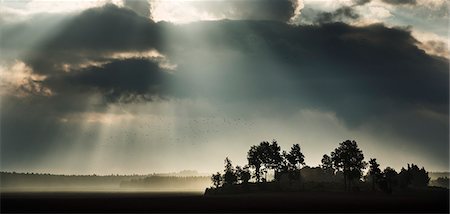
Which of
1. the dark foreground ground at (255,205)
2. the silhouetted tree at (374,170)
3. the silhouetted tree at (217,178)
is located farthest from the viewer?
the silhouetted tree at (217,178)

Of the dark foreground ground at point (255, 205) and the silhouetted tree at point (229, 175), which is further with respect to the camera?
the silhouetted tree at point (229, 175)

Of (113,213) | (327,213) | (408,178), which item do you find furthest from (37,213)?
(408,178)

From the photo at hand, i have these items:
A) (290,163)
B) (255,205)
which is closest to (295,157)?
(290,163)

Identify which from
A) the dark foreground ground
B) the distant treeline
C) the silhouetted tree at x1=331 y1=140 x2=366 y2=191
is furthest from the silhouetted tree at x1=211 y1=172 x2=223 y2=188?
the dark foreground ground

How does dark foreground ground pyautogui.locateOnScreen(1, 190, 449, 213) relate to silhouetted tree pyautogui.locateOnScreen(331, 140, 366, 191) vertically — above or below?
below

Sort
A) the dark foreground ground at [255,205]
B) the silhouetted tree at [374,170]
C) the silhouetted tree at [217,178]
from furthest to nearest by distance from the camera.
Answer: the silhouetted tree at [217,178]
the silhouetted tree at [374,170]
the dark foreground ground at [255,205]

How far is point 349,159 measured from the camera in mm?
148375

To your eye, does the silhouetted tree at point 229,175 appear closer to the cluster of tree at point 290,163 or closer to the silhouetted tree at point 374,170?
the cluster of tree at point 290,163

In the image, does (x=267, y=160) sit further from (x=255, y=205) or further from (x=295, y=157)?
(x=255, y=205)

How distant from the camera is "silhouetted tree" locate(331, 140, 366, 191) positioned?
481 ft

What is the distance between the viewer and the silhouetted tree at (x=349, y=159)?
147 meters

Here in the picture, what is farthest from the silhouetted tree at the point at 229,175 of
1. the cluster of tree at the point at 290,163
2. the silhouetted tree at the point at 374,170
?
the silhouetted tree at the point at 374,170

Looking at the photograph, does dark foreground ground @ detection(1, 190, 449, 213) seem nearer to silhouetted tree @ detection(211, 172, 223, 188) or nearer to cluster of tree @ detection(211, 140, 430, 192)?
cluster of tree @ detection(211, 140, 430, 192)

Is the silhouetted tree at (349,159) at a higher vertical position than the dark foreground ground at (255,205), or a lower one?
higher
